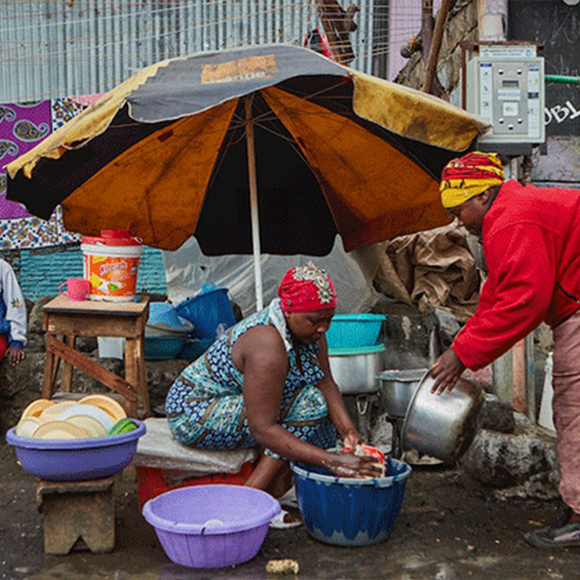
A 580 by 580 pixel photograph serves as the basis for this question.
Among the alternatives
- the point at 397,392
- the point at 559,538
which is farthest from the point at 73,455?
the point at 559,538

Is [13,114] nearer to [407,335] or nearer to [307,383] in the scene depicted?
[407,335]

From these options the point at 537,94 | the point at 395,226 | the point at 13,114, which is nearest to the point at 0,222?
the point at 13,114

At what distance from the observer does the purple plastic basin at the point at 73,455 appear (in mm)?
3014

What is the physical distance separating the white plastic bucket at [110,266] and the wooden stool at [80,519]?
1667 millimetres

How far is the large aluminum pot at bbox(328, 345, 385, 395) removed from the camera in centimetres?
483

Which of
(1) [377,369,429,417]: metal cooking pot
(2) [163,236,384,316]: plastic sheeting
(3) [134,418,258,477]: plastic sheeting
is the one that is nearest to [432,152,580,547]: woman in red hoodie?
(1) [377,369,429,417]: metal cooking pot

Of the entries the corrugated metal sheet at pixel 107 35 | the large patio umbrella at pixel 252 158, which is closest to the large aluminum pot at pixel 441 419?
the large patio umbrella at pixel 252 158

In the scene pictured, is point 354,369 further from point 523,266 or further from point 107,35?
point 107,35

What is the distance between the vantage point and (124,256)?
4.63 metres

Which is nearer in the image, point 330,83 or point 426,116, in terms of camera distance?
point 426,116

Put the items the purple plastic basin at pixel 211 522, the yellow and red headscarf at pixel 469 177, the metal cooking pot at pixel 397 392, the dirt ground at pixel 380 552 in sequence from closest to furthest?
the purple plastic basin at pixel 211 522, the dirt ground at pixel 380 552, the yellow and red headscarf at pixel 469 177, the metal cooking pot at pixel 397 392

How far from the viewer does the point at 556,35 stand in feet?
19.9

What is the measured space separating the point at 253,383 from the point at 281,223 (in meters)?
2.29

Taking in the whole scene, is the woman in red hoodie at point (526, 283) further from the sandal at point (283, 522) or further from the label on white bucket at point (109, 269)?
the label on white bucket at point (109, 269)
